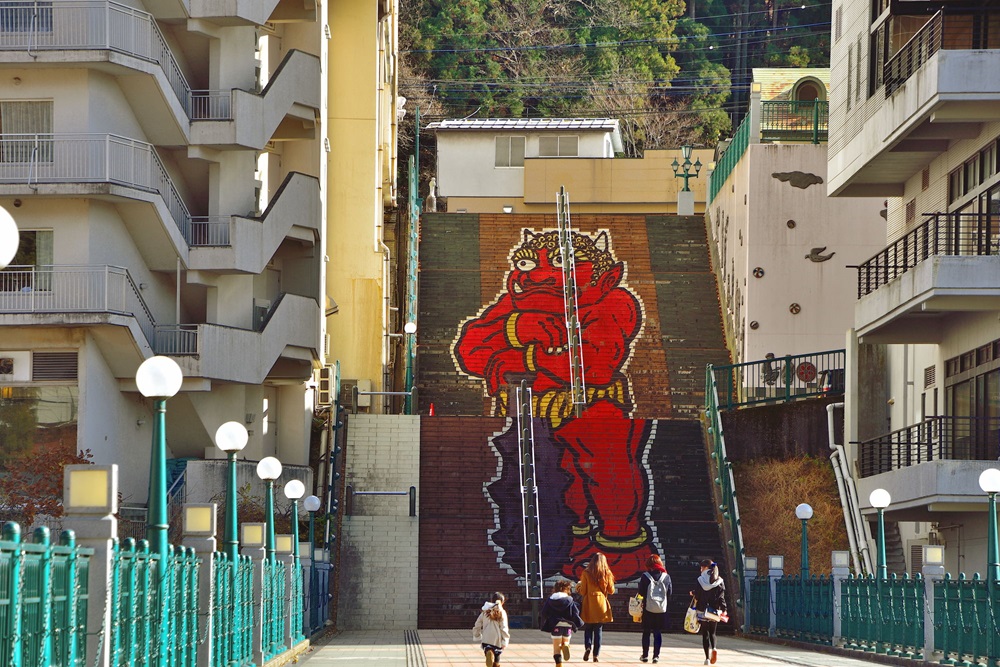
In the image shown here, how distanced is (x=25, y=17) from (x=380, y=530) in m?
12.0

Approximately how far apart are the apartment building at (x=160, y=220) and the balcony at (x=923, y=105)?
11993 mm

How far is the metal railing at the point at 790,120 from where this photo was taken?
1714 inches

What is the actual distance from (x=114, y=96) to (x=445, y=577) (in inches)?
444

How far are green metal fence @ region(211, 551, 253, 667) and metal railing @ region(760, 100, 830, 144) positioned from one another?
26.4m

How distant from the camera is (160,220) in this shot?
33.2 meters

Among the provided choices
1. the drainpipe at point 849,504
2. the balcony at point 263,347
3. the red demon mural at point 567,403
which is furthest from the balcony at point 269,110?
the drainpipe at point 849,504

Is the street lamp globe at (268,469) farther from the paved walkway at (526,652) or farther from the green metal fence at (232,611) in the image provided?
the green metal fence at (232,611)

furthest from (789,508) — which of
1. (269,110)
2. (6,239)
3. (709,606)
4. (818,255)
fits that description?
(6,239)

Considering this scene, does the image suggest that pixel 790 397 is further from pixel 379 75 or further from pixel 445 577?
pixel 379 75

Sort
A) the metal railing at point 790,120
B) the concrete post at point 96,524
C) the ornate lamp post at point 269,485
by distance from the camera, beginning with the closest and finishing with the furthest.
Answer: the concrete post at point 96,524 → the ornate lamp post at point 269,485 → the metal railing at point 790,120

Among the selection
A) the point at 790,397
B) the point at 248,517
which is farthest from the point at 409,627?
the point at 790,397

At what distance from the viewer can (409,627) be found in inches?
1258

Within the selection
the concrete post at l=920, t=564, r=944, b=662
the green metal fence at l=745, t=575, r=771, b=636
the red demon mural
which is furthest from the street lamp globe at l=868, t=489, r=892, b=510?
the red demon mural

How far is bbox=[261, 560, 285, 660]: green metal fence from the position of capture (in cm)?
2088
